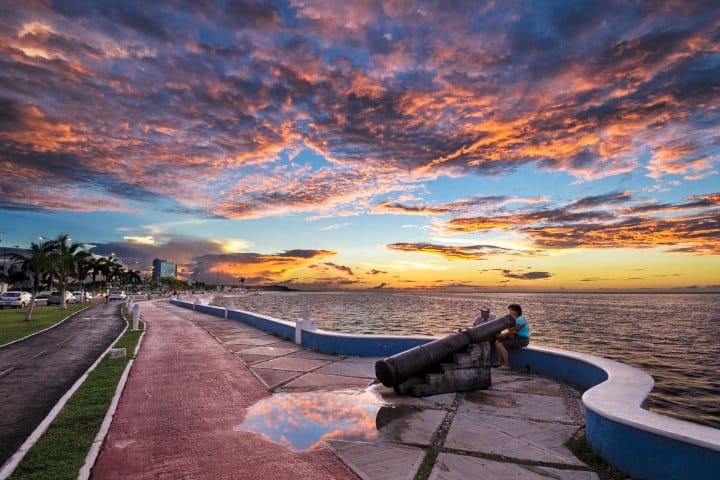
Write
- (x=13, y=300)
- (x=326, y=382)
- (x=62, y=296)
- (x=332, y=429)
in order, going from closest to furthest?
1. (x=332, y=429)
2. (x=326, y=382)
3. (x=13, y=300)
4. (x=62, y=296)

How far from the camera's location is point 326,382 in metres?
8.96

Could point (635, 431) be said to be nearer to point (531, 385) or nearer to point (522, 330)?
point (531, 385)

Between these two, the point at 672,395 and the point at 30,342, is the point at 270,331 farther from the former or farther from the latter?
the point at 672,395

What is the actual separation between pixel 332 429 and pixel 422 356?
2258mm

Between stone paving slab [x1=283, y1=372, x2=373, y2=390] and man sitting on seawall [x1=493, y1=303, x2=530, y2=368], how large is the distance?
123 inches

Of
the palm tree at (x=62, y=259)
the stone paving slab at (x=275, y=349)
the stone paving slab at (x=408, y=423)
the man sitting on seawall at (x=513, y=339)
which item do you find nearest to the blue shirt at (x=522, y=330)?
the man sitting on seawall at (x=513, y=339)

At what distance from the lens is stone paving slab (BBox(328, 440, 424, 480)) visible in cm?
463

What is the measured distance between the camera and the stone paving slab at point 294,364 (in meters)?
10.6

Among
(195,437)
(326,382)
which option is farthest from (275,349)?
(195,437)

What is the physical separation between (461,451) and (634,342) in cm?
3689

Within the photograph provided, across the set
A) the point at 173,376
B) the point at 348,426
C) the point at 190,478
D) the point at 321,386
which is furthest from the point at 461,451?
the point at 173,376

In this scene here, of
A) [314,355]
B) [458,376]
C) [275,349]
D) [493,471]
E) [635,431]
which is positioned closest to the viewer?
[635,431]

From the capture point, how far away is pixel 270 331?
19.0 m

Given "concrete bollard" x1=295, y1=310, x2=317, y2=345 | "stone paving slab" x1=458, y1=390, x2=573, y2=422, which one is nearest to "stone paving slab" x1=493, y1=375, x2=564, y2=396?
"stone paving slab" x1=458, y1=390, x2=573, y2=422
